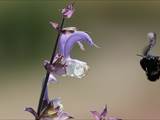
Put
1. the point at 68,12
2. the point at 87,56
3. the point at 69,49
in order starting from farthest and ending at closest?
the point at 87,56 < the point at 69,49 < the point at 68,12

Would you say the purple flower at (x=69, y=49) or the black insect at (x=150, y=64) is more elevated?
the purple flower at (x=69, y=49)

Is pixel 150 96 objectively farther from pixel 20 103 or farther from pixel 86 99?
pixel 20 103

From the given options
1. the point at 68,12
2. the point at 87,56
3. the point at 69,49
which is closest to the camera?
the point at 68,12

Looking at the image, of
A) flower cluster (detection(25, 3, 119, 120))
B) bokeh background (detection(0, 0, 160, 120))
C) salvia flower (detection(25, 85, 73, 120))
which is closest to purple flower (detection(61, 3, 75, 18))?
flower cluster (detection(25, 3, 119, 120))

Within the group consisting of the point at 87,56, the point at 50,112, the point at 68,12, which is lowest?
the point at 87,56

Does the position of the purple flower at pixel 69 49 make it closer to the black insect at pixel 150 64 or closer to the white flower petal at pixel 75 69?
the white flower petal at pixel 75 69

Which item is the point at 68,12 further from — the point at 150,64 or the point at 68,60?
the point at 150,64

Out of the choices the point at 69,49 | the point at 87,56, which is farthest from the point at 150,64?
the point at 87,56

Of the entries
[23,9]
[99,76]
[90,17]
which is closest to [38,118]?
[99,76]

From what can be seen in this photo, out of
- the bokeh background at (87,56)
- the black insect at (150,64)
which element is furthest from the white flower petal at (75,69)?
the bokeh background at (87,56)
